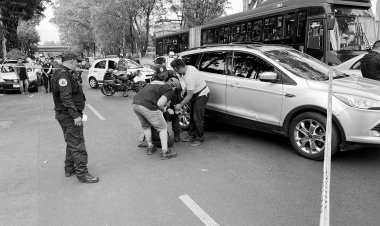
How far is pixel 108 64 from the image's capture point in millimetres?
16078

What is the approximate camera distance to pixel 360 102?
4438 mm

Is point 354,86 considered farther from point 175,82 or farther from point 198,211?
point 198,211

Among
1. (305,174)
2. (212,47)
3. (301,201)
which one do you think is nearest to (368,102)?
(305,174)

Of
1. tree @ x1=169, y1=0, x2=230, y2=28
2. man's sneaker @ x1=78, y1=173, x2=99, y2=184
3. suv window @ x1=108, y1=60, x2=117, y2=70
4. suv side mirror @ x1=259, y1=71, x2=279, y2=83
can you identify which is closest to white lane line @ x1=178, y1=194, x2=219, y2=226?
man's sneaker @ x1=78, y1=173, x2=99, y2=184

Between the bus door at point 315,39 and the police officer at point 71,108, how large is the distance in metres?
8.30

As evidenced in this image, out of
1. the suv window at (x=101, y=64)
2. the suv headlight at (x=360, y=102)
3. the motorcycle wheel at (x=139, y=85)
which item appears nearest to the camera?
the suv headlight at (x=360, y=102)

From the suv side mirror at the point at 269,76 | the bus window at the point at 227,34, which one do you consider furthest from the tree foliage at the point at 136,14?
the suv side mirror at the point at 269,76

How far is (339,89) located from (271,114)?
1129mm

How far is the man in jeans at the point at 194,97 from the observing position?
18.5ft

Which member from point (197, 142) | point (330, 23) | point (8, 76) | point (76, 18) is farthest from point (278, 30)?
point (76, 18)

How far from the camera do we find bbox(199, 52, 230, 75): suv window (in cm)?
621

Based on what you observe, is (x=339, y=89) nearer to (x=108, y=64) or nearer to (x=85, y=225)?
(x=85, y=225)

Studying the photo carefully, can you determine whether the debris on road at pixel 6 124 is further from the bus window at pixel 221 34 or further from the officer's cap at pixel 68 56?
the bus window at pixel 221 34

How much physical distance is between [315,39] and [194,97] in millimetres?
6492
